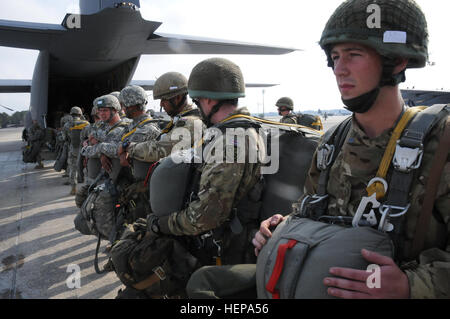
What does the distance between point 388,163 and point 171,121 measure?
244 centimetres

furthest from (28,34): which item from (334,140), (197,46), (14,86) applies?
(334,140)

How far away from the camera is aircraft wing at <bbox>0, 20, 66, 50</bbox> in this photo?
8.74 metres

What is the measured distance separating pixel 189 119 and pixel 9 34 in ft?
30.1

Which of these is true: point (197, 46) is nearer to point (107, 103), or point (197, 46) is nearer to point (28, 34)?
point (28, 34)

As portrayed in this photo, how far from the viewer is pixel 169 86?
3.34 metres

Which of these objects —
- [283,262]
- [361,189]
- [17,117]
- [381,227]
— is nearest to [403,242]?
[381,227]

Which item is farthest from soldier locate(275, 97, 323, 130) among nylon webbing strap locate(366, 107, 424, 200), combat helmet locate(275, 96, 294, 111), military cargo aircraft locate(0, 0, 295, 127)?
nylon webbing strap locate(366, 107, 424, 200)

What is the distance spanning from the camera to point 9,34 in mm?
9266

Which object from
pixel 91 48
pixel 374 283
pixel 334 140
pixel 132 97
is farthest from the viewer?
pixel 91 48

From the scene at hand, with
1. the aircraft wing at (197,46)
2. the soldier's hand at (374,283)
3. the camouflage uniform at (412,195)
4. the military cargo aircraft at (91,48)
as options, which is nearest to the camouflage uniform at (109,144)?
the camouflage uniform at (412,195)

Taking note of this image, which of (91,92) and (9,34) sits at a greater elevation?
(9,34)

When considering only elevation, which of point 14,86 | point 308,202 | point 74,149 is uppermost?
point 14,86

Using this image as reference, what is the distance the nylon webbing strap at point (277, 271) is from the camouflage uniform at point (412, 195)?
38 cm
